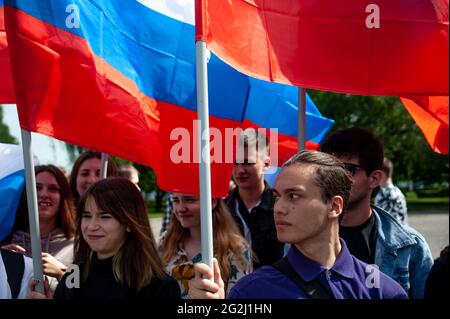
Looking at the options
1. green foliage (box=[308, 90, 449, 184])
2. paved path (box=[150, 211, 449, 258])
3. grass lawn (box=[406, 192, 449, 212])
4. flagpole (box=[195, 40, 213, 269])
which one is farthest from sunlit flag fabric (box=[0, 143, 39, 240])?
grass lawn (box=[406, 192, 449, 212])

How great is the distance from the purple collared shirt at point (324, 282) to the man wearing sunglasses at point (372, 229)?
0.74 metres

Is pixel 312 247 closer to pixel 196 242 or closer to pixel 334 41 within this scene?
pixel 334 41

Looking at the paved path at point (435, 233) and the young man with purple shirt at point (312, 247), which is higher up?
the young man with purple shirt at point (312, 247)

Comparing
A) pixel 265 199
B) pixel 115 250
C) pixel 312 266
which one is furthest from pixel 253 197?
pixel 312 266

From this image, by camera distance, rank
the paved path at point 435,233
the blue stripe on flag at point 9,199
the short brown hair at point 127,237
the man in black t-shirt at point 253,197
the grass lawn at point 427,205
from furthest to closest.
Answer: the grass lawn at point 427,205, the paved path at point 435,233, the man in black t-shirt at point 253,197, the blue stripe on flag at point 9,199, the short brown hair at point 127,237

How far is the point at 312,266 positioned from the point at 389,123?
29.8m

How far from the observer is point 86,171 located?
5.38 m

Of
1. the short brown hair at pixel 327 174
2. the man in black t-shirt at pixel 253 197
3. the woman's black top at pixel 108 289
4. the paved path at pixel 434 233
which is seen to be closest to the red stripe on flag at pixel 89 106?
the woman's black top at pixel 108 289

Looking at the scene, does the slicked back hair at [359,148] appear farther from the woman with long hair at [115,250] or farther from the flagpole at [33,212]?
the flagpole at [33,212]

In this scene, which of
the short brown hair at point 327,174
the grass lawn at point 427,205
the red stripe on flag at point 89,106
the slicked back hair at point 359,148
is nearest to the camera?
the short brown hair at point 327,174

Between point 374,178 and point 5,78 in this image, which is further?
point 5,78

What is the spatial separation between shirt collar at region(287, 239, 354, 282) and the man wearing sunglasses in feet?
2.63

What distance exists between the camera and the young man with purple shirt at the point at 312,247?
8.64 ft
